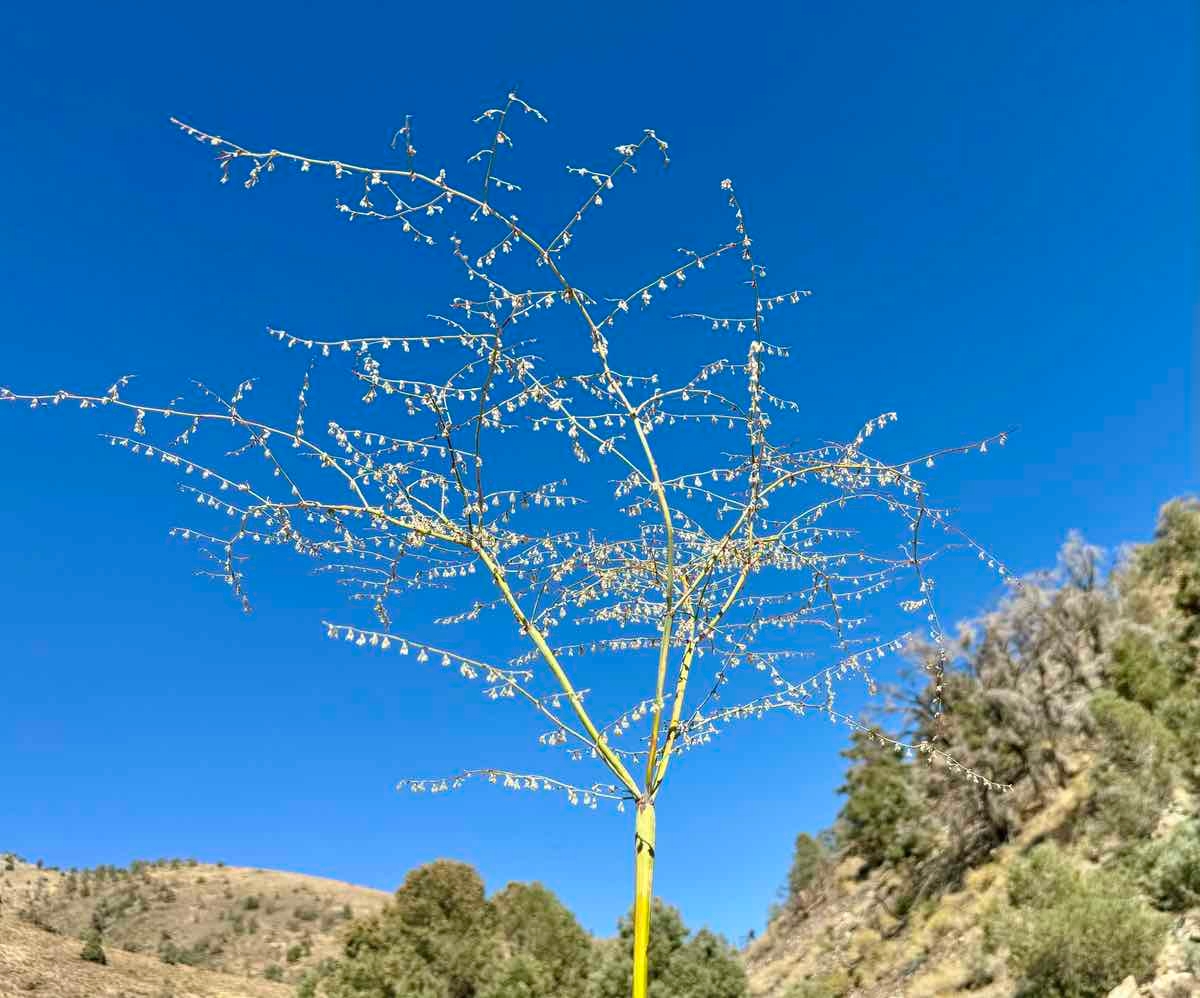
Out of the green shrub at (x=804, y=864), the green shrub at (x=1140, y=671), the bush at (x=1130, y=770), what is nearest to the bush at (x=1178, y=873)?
the bush at (x=1130, y=770)

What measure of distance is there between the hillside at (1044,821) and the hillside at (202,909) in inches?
1066

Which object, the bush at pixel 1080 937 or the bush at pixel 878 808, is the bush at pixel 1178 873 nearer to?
the bush at pixel 1080 937

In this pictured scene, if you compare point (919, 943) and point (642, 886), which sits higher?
point (919, 943)

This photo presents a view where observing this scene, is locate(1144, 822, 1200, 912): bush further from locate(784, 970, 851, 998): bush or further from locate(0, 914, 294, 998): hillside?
locate(0, 914, 294, 998): hillside

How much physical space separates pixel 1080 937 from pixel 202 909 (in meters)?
55.8

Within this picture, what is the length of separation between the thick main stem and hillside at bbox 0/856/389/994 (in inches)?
1707

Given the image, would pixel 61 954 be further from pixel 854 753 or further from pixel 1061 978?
pixel 1061 978

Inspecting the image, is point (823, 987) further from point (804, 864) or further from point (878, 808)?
point (804, 864)

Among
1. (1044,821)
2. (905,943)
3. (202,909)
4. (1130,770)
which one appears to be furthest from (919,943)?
(202,909)

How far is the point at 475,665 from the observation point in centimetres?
400

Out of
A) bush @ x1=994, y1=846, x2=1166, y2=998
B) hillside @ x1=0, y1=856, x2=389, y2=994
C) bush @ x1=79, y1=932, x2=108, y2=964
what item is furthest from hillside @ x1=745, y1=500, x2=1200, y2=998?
hillside @ x1=0, y1=856, x2=389, y2=994

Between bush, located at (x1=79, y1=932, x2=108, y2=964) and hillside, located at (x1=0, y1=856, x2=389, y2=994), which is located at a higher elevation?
hillside, located at (x1=0, y1=856, x2=389, y2=994)

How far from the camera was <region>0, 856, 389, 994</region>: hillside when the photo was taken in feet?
157

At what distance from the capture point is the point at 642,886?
3.64m
